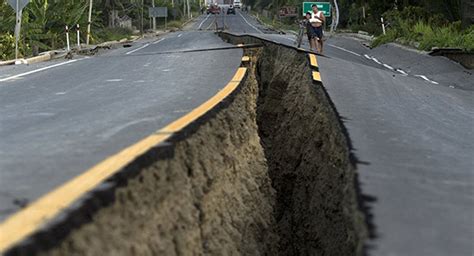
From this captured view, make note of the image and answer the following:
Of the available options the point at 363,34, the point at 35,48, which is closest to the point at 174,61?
the point at 35,48

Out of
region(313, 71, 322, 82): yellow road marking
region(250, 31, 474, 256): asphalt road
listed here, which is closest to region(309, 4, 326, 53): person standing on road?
region(250, 31, 474, 256): asphalt road

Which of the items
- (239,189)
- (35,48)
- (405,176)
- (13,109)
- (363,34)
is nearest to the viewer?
(405,176)

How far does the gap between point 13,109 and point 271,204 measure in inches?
135

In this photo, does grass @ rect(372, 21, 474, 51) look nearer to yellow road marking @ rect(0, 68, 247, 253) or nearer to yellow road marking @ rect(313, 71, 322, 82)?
yellow road marking @ rect(313, 71, 322, 82)

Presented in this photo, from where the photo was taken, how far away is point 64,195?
3.23 m

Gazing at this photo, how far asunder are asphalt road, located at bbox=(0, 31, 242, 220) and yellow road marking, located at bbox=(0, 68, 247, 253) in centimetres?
11

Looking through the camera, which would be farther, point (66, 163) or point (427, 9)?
point (427, 9)

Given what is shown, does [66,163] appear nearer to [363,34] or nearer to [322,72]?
[322,72]

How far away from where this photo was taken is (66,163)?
4188 millimetres

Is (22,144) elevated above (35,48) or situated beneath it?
elevated above

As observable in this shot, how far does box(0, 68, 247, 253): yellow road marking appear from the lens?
8.95 ft

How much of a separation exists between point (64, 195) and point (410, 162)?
299 centimetres

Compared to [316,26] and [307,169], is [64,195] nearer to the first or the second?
[307,169]

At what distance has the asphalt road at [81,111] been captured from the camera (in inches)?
159
